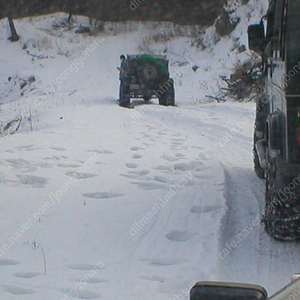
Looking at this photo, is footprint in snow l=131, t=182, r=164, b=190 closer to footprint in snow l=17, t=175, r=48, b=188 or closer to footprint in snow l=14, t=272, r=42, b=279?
footprint in snow l=17, t=175, r=48, b=188

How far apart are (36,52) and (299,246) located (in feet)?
93.8

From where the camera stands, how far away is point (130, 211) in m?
5.11

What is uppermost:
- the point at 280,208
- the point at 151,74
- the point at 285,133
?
the point at 285,133

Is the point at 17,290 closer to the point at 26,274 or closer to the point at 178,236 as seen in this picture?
the point at 26,274

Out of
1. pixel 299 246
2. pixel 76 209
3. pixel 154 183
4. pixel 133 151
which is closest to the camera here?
pixel 299 246

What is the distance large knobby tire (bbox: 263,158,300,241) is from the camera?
3938mm

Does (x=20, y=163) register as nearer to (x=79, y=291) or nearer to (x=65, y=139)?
(x=65, y=139)

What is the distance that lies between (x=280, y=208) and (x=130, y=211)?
157 cm

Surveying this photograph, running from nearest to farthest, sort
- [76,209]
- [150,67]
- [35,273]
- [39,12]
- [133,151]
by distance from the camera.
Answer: [35,273], [76,209], [133,151], [150,67], [39,12]

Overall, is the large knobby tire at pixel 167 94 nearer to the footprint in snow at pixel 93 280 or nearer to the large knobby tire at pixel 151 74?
the large knobby tire at pixel 151 74

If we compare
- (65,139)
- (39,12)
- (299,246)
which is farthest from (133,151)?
(39,12)

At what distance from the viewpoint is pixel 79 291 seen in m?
3.41

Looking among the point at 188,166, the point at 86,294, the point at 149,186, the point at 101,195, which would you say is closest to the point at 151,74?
the point at 188,166

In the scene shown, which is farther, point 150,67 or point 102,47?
point 102,47
